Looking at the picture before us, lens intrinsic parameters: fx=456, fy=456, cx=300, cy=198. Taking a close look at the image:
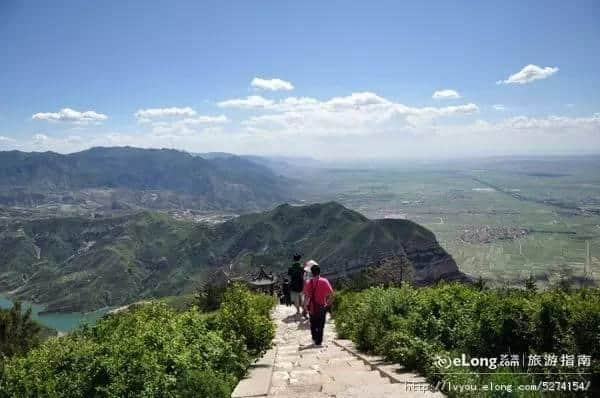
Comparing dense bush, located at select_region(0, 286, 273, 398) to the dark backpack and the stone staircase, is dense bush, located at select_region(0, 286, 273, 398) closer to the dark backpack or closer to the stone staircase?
the stone staircase

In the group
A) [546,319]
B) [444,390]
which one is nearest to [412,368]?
[444,390]

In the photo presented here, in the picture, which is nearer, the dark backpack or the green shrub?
the green shrub

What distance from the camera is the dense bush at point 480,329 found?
728 cm

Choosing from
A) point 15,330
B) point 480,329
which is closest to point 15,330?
point 15,330

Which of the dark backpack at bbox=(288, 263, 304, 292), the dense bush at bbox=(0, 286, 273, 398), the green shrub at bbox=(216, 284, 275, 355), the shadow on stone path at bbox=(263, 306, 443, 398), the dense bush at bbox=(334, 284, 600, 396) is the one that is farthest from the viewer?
the dark backpack at bbox=(288, 263, 304, 292)

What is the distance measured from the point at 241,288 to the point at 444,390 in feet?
23.7

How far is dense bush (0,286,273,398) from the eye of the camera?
7.07 metres

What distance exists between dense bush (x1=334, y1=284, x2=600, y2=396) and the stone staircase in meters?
0.54

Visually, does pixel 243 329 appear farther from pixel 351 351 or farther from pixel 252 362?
pixel 351 351

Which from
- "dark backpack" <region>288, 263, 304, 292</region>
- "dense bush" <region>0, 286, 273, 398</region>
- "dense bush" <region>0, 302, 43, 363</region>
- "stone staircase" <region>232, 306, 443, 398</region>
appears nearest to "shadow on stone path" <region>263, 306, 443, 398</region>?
"stone staircase" <region>232, 306, 443, 398</region>

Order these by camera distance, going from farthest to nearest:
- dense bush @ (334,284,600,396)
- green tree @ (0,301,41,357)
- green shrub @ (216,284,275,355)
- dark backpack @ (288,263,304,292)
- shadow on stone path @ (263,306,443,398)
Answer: green tree @ (0,301,41,357) < dark backpack @ (288,263,304,292) < green shrub @ (216,284,275,355) < shadow on stone path @ (263,306,443,398) < dense bush @ (334,284,600,396)

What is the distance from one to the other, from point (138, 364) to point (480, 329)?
20.2ft

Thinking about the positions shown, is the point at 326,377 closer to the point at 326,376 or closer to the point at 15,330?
the point at 326,376

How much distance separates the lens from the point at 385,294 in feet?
43.6
